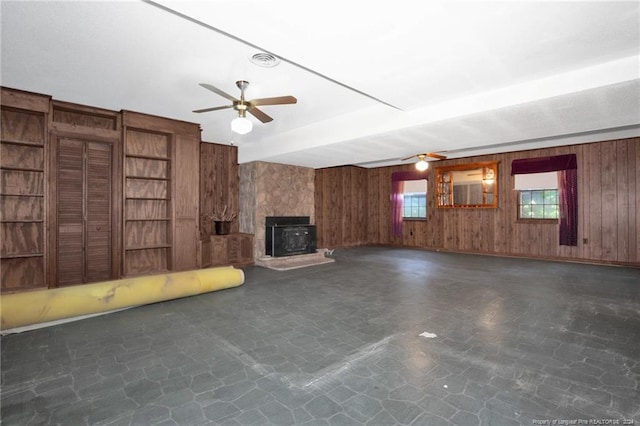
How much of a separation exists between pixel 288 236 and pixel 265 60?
176 inches

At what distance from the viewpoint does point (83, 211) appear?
14.6 ft

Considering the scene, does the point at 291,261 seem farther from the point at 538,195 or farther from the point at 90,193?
the point at 538,195

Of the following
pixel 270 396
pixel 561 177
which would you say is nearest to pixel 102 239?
pixel 270 396

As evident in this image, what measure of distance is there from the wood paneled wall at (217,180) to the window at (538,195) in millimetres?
6942

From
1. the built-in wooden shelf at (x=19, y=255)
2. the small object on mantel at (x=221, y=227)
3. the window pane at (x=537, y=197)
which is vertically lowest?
the built-in wooden shelf at (x=19, y=255)

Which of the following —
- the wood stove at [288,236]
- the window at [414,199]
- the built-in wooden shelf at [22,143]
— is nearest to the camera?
the built-in wooden shelf at [22,143]

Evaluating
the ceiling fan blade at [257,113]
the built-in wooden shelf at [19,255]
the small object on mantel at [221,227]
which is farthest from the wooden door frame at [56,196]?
the ceiling fan blade at [257,113]

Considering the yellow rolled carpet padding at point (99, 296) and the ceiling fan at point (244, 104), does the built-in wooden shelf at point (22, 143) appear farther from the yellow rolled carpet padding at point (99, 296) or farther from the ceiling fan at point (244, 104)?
the ceiling fan at point (244, 104)

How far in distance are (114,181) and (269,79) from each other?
2.96m

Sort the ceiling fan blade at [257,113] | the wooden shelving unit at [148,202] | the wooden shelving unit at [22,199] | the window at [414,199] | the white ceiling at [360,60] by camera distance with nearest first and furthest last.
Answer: the white ceiling at [360,60] → the ceiling fan blade at [257,113] → the wooden shelving unit at [22,199] → the wooden shelving unit at [148,202] → the window at [414,199]

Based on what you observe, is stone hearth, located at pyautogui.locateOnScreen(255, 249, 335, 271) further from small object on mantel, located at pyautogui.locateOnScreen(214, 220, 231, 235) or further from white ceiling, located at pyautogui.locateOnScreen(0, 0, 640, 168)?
white ceiling, located at pyautogui.locateOnScreen(0, 0, 640, 168)

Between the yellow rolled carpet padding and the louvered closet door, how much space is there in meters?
1.25

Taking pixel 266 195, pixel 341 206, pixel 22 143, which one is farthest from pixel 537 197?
pixel 22 143

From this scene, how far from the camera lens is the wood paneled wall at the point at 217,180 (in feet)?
21.7
